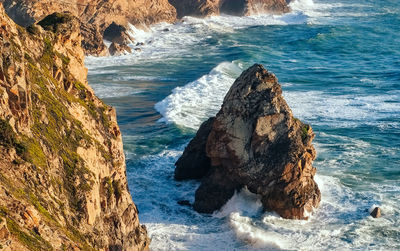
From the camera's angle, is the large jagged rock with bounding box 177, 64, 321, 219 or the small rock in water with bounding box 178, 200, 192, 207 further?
the small rock in water with bounding box 178, 200, 192, 207

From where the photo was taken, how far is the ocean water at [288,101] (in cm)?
2600

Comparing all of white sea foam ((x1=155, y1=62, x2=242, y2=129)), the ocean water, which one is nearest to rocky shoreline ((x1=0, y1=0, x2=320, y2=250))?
the ocean water

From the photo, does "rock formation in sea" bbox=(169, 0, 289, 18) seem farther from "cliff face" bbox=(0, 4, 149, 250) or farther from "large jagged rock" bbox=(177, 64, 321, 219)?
"cliff face" bbox=(0, 4, 149, 250)

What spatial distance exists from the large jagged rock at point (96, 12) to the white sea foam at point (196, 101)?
649 inches

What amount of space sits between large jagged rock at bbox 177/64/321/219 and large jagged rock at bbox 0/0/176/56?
41.3 m

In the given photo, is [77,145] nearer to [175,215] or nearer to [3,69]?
[3,69]

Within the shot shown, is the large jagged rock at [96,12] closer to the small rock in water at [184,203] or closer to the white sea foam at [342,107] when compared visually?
the white sea foam at [342,107]

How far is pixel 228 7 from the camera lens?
103 metres

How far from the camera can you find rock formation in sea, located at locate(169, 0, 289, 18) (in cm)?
9681

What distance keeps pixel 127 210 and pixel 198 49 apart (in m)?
53.3

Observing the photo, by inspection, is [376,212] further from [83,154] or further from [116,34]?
[116,34]

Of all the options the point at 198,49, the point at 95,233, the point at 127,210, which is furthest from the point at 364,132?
the point at 198,49

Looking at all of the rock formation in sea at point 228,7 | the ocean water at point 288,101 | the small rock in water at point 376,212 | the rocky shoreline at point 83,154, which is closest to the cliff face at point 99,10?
the ocean water at point 288,101

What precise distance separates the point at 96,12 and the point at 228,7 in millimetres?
30712
